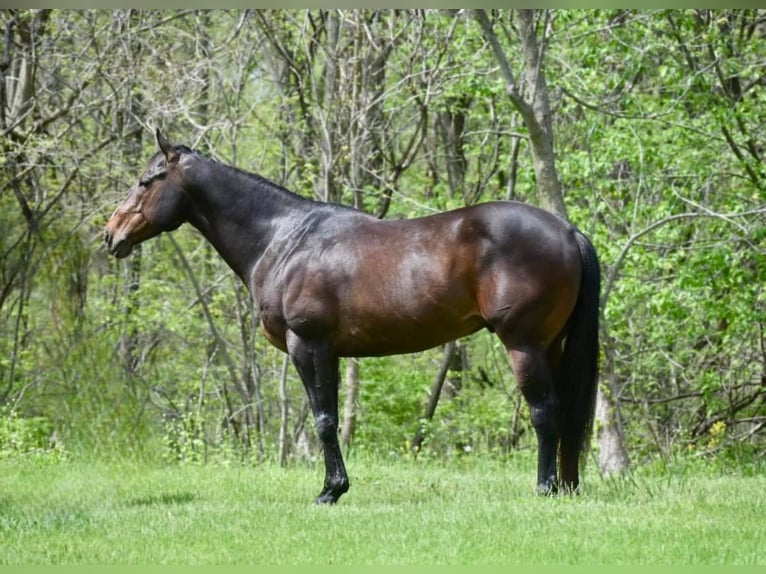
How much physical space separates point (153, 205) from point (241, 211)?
66cm

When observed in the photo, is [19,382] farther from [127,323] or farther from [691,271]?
[691,271]

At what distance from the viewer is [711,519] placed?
6.43m

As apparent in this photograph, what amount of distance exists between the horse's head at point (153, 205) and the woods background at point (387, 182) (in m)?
2.51

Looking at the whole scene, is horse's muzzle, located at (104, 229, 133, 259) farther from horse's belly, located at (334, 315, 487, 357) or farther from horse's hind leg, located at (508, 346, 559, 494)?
horse's hind leg, located at (508, 346, 559, 494)

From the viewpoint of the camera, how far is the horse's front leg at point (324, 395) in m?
7.75

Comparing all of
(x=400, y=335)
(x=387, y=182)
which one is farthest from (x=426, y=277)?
(x=387, y=182)

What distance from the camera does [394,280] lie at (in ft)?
25.0

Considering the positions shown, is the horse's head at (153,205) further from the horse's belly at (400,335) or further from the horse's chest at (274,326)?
the horse's belly at (400,335)

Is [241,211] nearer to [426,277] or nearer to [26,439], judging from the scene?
[426,277]

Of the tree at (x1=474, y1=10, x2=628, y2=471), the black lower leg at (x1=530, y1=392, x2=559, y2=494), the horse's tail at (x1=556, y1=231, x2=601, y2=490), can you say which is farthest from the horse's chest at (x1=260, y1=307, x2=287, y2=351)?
the tree at (x1=474, y1=10, x2=628, y2=471)

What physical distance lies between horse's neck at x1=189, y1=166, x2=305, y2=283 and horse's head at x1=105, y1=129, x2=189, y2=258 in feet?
0.55

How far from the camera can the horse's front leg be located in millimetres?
7754

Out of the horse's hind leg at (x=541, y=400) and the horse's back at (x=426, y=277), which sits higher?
the horse's back at (x=426, y=277)

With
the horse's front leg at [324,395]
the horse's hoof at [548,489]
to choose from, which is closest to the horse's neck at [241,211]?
the horse's front leg at [324,395]
